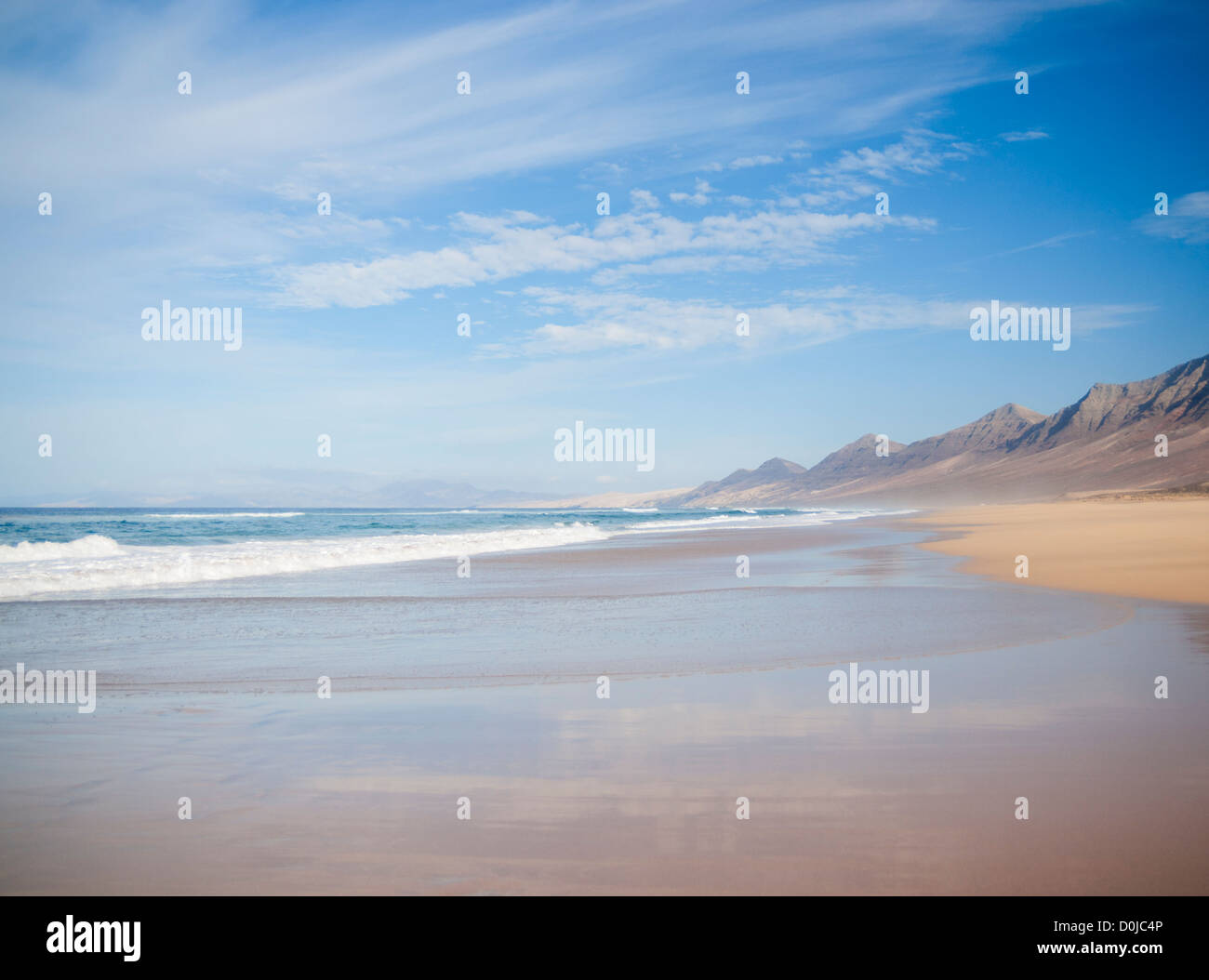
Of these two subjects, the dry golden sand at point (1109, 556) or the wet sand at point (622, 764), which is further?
the dry golden sand at point (1109, 556)

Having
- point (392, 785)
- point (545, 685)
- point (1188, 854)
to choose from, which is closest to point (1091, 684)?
point (1188, 854)

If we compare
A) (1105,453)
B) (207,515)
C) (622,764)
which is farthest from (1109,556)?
(1105,453)

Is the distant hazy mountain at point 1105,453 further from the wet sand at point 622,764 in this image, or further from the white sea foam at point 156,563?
the wet sand at point 622,764

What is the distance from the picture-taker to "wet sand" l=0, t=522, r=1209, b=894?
3.52 m

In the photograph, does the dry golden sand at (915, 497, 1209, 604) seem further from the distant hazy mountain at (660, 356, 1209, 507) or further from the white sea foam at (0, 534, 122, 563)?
the distant hazy mountain at (660, 356, 1209, 507)

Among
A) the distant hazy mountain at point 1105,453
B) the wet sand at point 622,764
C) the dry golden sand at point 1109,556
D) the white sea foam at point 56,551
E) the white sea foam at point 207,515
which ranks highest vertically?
the distant hazy mountain at point 1105,453

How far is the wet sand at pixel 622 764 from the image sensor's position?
3.52 meters

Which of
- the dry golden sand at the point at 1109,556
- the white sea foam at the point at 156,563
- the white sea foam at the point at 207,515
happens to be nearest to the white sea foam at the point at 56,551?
the white sea foam at the point at 156,563

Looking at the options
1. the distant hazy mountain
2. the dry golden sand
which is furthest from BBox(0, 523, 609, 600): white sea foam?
the distant hazy mountain

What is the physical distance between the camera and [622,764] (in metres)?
4.90

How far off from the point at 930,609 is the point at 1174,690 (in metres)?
5.33

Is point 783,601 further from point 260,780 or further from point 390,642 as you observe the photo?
point 260,780

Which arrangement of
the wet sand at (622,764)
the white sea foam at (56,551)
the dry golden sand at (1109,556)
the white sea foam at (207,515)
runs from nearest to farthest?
the wet sand at (622,764) < the dry golden sand at (1109,556) < the white sea foam at (56,551) < the white sea foam at (207,515)

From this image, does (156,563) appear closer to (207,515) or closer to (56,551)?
(56,551)
